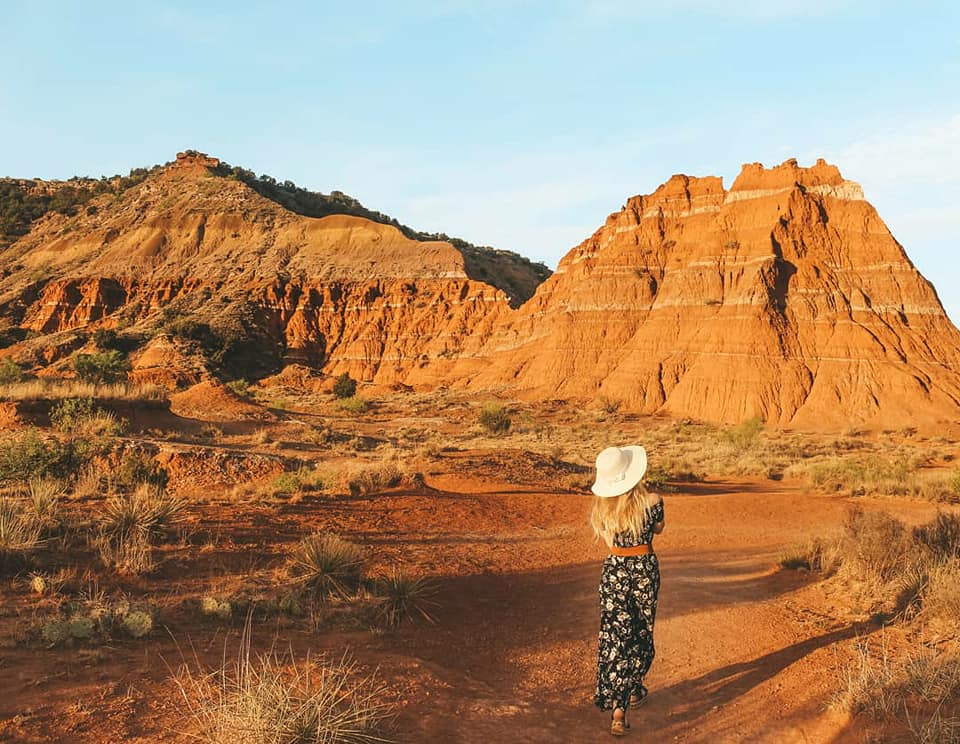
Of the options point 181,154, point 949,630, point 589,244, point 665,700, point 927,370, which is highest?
point 181,154

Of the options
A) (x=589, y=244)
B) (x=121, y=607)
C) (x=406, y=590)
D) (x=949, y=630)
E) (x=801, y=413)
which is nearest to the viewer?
(x=121, y=607)

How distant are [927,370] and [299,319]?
52.9m

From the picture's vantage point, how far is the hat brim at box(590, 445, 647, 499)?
16.5 feet

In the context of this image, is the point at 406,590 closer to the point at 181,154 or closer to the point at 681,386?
the point at 681,386

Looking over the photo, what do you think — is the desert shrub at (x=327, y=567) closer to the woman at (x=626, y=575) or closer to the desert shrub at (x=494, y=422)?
the woman at (x=626, y=575)

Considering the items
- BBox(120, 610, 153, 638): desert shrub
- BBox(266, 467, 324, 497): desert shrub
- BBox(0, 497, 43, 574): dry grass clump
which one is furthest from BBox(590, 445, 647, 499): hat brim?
BBox(266, 467, 324, 497): desert shrub

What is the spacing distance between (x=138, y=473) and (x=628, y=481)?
9551mm

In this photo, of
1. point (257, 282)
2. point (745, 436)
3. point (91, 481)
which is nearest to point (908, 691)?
point (91, 481)

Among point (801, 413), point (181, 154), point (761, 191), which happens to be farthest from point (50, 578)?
point (181, 154)

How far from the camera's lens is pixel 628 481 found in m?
5.05

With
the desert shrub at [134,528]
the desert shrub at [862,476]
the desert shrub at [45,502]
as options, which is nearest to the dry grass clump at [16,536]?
the desert shrub at [45,502]

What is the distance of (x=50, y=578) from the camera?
6.68 m

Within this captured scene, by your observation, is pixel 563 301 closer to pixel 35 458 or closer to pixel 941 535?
pixel 941 535

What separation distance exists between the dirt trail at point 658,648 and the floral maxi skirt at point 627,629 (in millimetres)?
293
